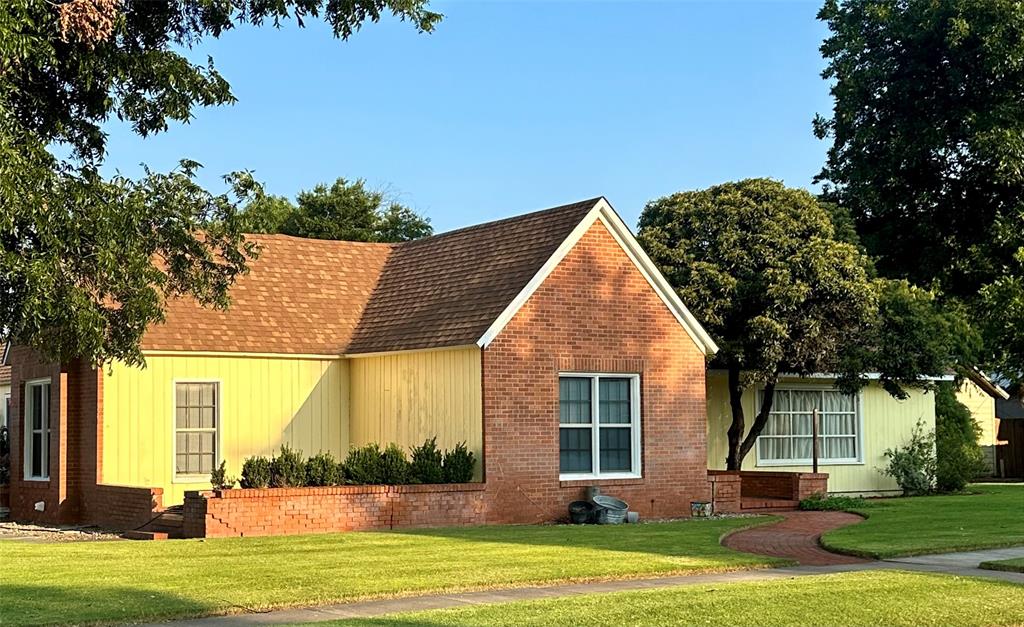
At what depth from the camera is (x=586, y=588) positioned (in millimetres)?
14562

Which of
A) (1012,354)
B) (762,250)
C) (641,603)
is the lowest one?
(641,603)

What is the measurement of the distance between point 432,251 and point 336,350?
10.9 ft

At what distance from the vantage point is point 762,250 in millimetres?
28141

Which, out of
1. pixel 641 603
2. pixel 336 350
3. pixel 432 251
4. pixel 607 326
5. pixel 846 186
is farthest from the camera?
pixel 846 186

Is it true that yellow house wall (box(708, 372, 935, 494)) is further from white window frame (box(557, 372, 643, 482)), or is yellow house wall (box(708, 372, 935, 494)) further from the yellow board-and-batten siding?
the yellow board-and-batten siding

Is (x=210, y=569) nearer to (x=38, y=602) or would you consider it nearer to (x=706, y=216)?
(x=38, y=602)

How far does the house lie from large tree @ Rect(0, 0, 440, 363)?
50.1 ft

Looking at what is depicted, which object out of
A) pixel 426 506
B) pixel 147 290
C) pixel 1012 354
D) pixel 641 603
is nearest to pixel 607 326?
pixel 426 506

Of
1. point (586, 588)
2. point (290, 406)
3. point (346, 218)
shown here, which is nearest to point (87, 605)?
point (586, 588)

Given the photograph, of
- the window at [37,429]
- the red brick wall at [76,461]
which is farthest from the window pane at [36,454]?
the red brick wall at [76,461]

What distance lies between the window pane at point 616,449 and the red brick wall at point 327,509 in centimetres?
296

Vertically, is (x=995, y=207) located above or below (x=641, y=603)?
above

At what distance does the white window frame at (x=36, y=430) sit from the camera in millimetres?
25750

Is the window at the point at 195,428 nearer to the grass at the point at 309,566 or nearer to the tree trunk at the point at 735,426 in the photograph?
the grass at the point at 309,566
